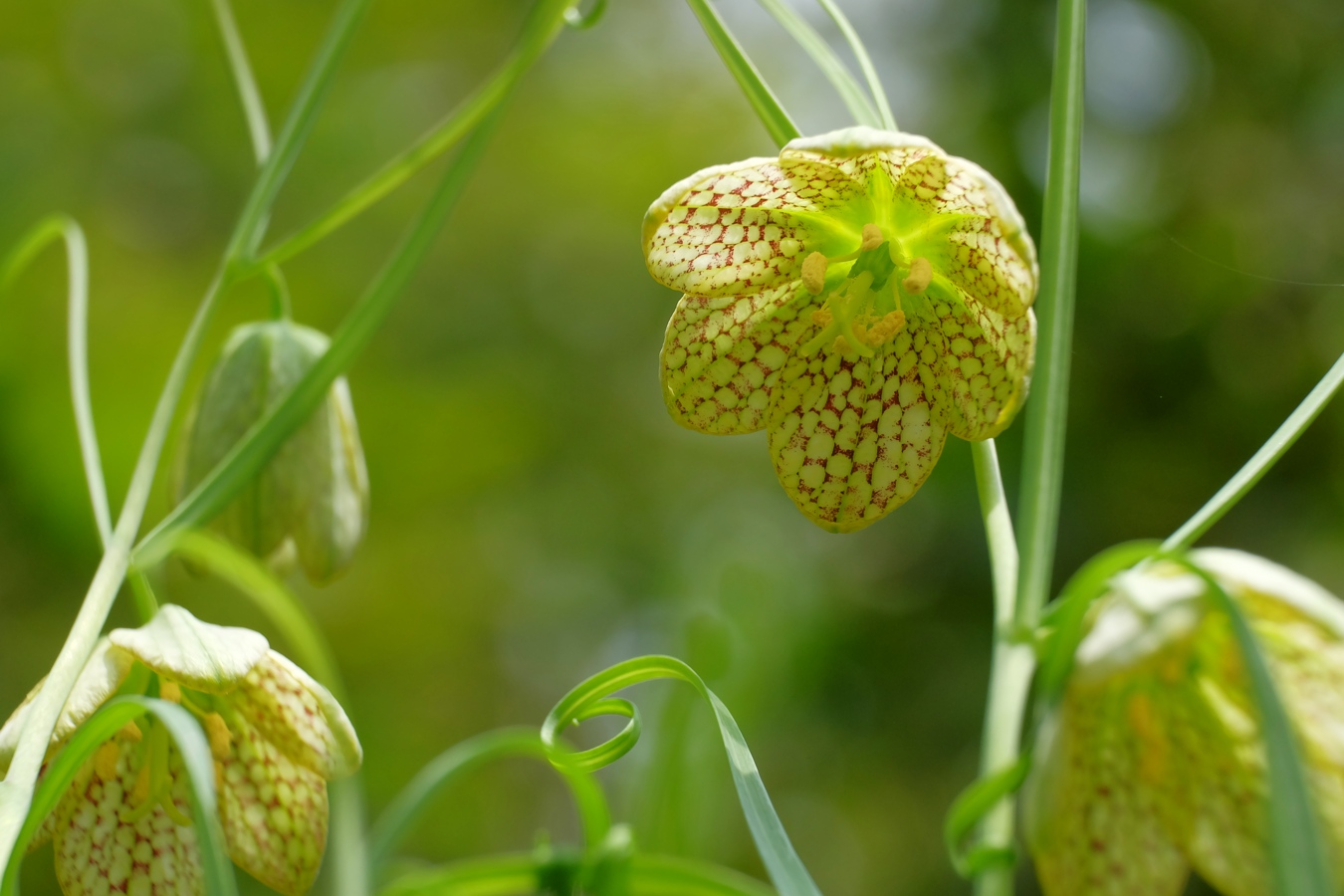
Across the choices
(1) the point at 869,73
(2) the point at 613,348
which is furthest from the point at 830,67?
(2) the point at 613,348

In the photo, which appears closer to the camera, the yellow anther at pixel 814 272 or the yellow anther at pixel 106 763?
the yellow anther at pixel 106 763

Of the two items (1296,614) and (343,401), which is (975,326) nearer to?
(1296,614)

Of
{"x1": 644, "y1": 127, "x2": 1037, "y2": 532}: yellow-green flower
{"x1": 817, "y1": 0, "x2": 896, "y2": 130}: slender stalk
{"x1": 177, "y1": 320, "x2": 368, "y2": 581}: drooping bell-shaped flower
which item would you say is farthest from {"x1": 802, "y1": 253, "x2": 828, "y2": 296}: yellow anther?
{"x1": 177, "y1": 320, "x2": 368, "y2": 581}: drooping bell-shaped flower

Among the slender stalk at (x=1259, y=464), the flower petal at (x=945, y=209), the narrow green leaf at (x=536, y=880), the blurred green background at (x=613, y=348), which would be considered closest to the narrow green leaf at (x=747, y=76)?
the flower petal at (x=945, y=209)

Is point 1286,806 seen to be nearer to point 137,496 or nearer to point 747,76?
point 747,76

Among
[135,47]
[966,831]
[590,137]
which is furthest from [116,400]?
[966,831]

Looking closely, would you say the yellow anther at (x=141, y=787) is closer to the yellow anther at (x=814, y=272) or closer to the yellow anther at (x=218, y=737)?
the yellow anther at (x=218, y=737)

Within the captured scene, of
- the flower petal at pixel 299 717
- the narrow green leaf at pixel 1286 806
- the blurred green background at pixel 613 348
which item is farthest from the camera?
the blurred green background at pixel 613 348
